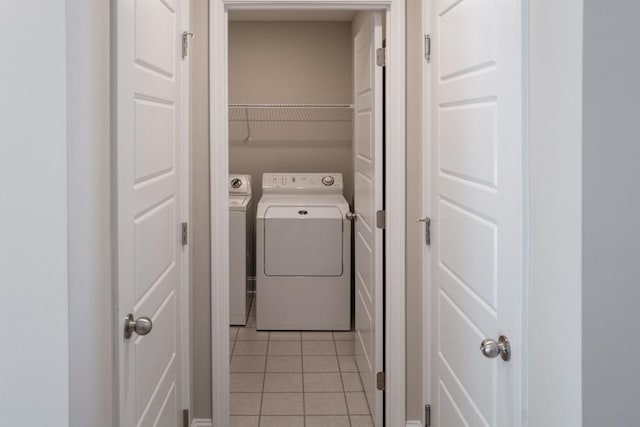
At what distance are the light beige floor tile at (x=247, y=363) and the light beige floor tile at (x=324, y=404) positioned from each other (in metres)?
0.52

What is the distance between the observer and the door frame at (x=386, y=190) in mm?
2801

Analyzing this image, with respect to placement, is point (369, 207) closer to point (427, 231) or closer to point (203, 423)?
A: point (427, 231)

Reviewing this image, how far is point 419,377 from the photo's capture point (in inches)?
113

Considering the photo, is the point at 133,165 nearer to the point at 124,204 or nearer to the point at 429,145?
the point at 124,204

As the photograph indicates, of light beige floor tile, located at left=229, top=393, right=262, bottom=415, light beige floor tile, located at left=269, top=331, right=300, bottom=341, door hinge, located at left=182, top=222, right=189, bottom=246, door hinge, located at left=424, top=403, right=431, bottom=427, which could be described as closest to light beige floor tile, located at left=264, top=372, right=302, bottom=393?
light beige floor tile, located at left=229, top=393, right=262, bottom=415

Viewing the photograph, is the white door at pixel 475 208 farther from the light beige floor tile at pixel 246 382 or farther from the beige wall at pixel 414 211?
the light beige floor tile at pixel 246 382

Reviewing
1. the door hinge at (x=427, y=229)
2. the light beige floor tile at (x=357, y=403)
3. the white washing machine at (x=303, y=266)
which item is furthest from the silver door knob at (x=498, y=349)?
the white washing machine at (x=303, y=266)

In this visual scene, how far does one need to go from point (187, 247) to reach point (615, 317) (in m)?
1.81

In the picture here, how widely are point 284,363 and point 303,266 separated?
74 cm

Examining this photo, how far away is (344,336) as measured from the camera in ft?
15.2

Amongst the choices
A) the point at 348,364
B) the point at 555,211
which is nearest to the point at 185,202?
the point at 555,211

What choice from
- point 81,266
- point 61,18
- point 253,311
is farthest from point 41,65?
point 253,311

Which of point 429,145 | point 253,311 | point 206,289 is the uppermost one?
point 429,145

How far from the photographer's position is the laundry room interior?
3.52 metres
